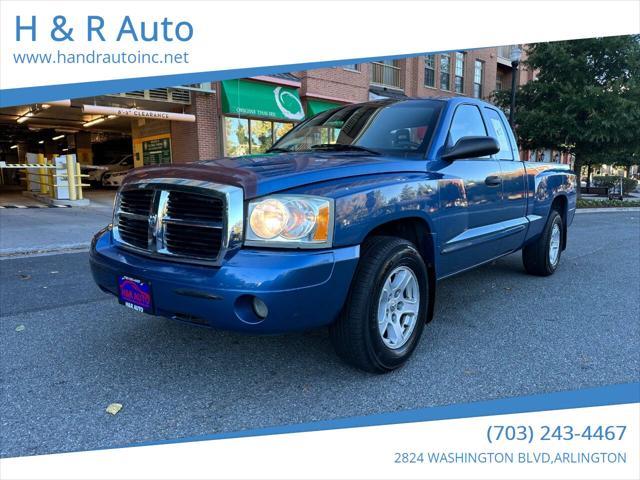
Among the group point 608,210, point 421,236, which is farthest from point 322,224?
point 608,210

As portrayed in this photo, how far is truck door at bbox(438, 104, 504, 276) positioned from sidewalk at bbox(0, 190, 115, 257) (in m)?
6.18

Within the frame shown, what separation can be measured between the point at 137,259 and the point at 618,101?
17.0m

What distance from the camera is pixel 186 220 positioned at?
8.48ft

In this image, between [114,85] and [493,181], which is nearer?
[493,181]

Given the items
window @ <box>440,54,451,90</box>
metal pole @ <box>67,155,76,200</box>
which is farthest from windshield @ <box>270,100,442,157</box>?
window @ <box>440,54,451,90</box>

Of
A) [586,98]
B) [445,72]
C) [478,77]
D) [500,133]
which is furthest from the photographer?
[478,77]

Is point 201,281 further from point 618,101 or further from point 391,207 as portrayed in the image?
point 618,101

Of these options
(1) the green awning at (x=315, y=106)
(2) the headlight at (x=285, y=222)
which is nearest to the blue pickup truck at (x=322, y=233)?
(2) the headlight at (x=285, y=222)

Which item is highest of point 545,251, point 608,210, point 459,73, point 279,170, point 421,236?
point 459,73

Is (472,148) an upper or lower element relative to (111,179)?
upper

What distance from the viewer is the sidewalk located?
7272 mm

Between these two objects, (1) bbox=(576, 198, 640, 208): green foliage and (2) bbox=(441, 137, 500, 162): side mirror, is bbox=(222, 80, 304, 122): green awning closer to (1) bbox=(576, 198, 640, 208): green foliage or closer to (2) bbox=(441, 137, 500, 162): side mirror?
(1) bbox=(576, 198, 640, 208): green foliage

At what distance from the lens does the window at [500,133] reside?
443 cm

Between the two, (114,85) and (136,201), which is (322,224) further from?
(114,85)
